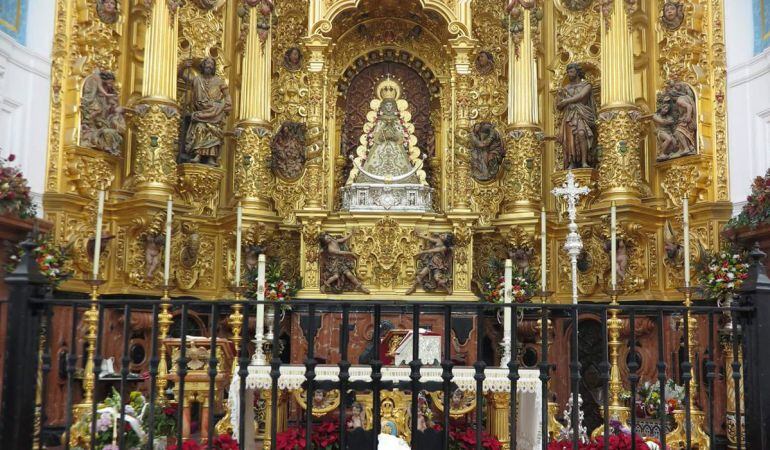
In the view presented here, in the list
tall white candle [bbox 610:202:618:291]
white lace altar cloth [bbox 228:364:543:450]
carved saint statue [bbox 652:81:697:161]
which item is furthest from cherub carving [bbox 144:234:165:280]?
carved saint statue [bbox 652:81:697:161]

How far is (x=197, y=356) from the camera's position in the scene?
7.61 metres

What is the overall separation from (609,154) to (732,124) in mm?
1834

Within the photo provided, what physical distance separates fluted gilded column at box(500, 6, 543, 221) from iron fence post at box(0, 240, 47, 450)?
9.31 meters

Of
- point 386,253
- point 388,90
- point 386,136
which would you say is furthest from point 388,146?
point 386,253

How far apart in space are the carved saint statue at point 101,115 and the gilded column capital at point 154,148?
320 mm

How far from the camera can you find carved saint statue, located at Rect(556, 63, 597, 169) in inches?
501

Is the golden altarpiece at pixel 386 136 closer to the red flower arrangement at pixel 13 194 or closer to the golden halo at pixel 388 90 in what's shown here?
the golden halo at pixel 388 90

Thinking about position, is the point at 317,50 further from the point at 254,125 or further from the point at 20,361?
the point at 20,361

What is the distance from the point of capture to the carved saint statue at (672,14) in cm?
1189

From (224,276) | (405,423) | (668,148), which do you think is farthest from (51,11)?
(668,148)

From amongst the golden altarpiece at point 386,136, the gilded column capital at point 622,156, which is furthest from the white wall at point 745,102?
the gilded column capital at point 622,156

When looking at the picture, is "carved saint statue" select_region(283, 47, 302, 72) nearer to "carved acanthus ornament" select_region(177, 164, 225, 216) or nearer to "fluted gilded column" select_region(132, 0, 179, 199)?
"fluted gilded column" select_region(132, 0, 179, 199)

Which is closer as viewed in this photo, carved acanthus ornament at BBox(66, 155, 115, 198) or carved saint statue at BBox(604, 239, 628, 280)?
carved acanthus ornament at BBox(66, 155, 115, 198)

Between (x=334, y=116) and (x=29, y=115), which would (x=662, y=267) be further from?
(x=29, y=115)
